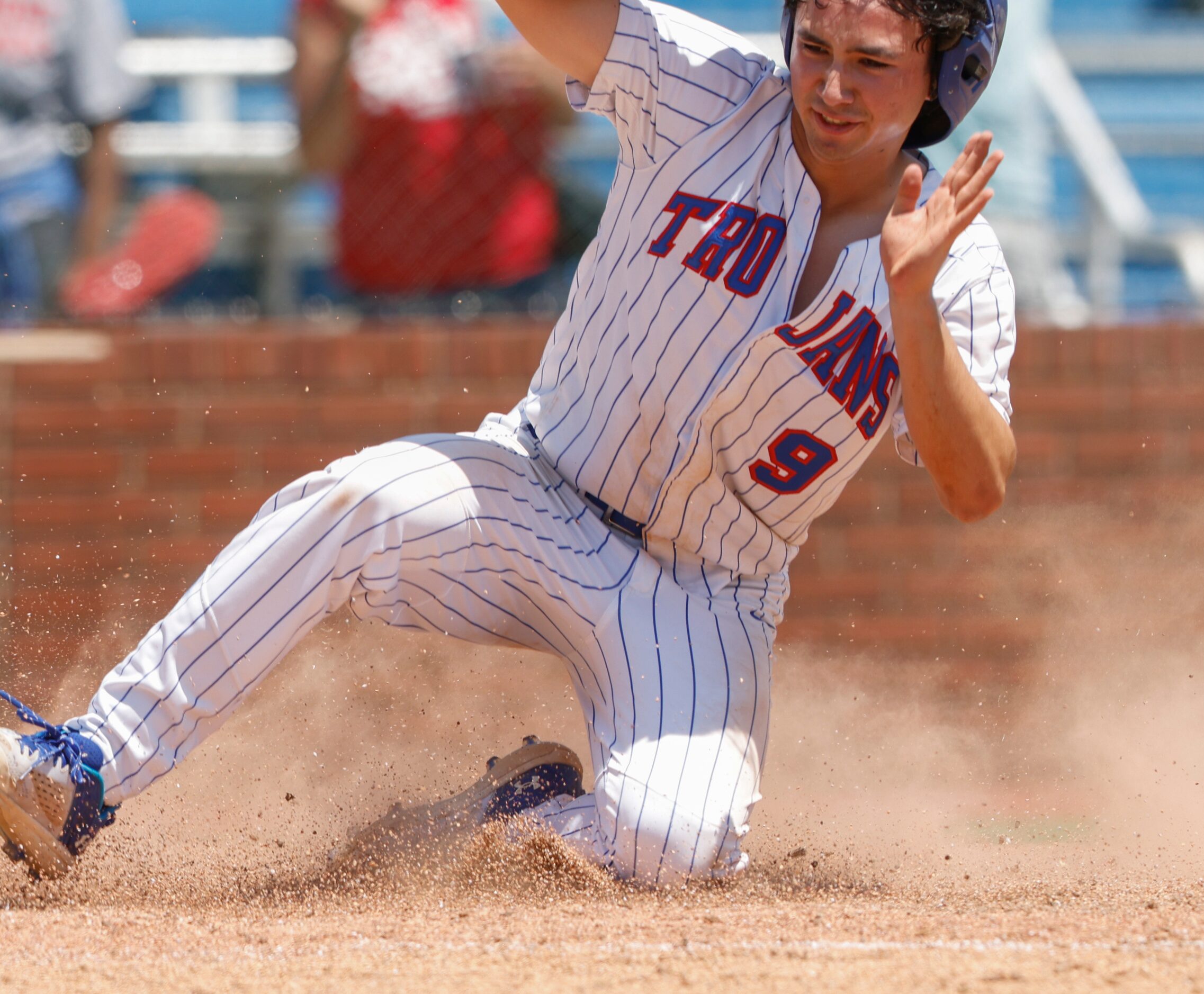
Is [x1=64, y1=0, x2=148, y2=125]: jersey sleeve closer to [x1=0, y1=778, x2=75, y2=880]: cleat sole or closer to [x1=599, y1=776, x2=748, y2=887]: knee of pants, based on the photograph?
[x1=0, y1=778, x2=75, y2=880]: cleat sole

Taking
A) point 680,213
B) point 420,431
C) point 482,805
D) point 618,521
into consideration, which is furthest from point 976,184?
point 420,431

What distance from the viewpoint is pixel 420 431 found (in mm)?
4844

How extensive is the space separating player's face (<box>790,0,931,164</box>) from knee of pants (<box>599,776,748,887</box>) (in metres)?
1.15

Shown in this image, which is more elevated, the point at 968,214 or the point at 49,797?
the point at 968,214

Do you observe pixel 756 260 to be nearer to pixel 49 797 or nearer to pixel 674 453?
pixel 674 453

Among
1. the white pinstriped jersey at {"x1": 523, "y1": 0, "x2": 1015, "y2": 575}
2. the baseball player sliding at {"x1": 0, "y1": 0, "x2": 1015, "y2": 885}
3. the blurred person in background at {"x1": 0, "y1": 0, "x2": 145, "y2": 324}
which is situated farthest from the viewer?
the blurred person in background at {"x1": 0, "y1": 0, "x2": 145, "y2": 324}

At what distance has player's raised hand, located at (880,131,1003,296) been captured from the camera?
2.41 metres

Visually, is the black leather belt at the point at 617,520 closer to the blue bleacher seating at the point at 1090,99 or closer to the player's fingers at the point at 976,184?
the player's fingers at the point at 976,184

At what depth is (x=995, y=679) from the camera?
4816mm

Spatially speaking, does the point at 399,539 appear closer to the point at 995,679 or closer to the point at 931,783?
the point at 931,783

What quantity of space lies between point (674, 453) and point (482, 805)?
A: 2.52ft

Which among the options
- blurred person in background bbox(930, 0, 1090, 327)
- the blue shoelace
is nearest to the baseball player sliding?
the blue shoelace

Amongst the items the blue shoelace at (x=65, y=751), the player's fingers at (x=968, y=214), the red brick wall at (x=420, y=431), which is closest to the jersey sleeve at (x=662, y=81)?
the player's fingers at (x=968, y=214)

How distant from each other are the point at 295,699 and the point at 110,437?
4.09 feet
